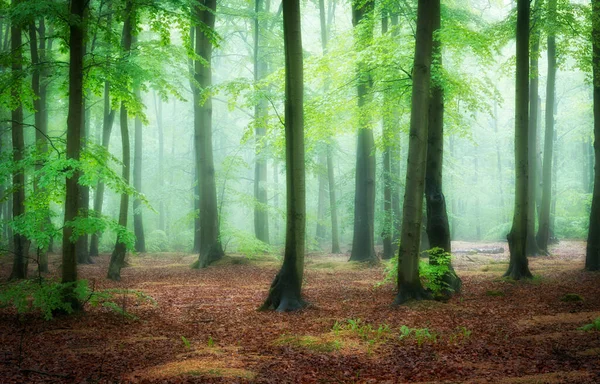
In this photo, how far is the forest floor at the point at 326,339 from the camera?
5.04 meters

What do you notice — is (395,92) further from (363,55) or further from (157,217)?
(157,217)

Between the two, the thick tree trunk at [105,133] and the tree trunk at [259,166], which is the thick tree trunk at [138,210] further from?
the tree trunk at [259,166]

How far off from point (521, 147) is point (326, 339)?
781 cm

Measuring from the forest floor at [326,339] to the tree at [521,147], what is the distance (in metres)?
0.76

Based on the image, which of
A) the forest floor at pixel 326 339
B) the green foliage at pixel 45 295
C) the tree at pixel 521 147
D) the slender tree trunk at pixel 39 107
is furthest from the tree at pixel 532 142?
the slender tree trunk at pixel 39 107

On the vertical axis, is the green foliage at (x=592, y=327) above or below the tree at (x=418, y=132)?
below

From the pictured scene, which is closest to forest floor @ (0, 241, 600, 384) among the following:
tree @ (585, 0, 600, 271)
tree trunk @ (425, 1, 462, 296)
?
tree trunk @ (425, 1, 462, 296)

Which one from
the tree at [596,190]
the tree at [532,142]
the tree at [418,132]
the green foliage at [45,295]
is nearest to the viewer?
the green foliage at [45,295]

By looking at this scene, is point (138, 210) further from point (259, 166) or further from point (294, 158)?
point (294, 158)

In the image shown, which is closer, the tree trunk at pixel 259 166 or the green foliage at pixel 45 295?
the green foliage at pixel 45 295

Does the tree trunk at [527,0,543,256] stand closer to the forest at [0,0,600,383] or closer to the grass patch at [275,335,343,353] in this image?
the forest at [0,0,600,383]

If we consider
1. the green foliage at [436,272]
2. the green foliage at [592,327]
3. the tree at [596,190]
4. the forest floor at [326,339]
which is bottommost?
the forest floor at [326,339]

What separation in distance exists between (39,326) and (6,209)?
75.2 feet

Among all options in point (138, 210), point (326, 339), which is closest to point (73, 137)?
point (326, 339)
